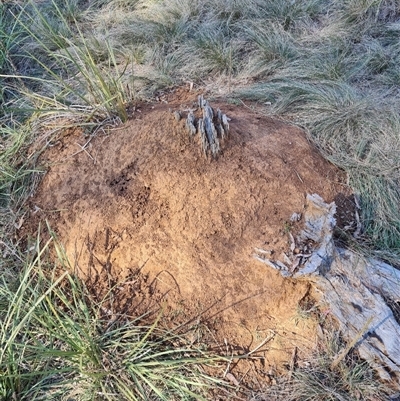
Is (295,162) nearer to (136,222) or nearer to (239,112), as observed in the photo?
(239,112)

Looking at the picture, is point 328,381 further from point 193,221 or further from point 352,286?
point 193,221

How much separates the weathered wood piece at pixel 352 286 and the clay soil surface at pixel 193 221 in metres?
0.09

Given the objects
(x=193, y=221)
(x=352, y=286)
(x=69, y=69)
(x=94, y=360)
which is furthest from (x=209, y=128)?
(x=69, y=69)

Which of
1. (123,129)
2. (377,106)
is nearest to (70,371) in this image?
(123,129)

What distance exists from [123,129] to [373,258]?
4.76 ft

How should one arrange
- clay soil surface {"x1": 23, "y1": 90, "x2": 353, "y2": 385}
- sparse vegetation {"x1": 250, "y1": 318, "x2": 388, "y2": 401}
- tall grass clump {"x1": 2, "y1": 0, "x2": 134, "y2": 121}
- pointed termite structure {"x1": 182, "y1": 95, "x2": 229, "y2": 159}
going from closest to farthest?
sparse vegetation {"x1": 250, "y1": 318, "x2": 388, "y2": 401} < clay soil surface {"x1": 23, "y1": 90, "x2": 353, "y2": 385} < pointed termite structure {"x1": 182, "y1": 95, "x2": 229, "y2": 159} < tall grass clump {"x1": 2, "y1": 0, "x2": 134, "y2": 121}

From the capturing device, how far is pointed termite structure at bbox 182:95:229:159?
2.06m

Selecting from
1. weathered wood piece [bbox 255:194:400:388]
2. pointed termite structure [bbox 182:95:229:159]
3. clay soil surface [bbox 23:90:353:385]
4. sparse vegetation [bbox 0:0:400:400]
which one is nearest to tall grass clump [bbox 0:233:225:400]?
sparse vegetation [bbox 0:0:400:400]

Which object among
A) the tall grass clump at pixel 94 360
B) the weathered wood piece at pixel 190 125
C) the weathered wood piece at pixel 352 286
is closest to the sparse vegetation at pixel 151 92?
the tall grass clump at pixel 94 360

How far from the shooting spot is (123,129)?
237 cm

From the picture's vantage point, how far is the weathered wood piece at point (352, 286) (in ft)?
5.81

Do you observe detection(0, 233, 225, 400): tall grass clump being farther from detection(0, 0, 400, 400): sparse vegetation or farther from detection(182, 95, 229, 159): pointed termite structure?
detection(182, 95, 229, 159): pointed termite structure

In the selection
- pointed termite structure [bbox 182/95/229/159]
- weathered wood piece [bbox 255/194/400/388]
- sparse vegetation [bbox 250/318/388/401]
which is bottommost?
sparse vegetation [bbox 250/318/388/401]

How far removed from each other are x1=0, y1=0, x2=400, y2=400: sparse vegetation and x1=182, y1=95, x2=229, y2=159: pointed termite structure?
54 centimetres
